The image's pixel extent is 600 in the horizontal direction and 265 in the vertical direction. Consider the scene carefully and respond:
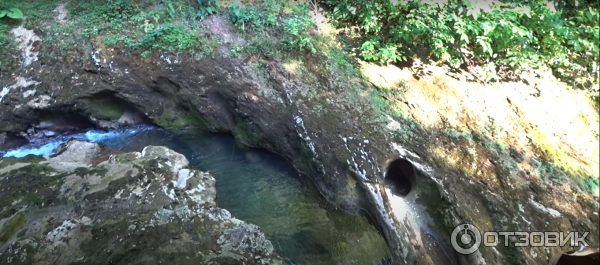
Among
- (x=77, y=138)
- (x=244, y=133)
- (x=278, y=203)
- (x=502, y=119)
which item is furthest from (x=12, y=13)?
(x=502, y=119)

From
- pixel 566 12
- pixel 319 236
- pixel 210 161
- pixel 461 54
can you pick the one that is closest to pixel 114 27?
pixel 210 161

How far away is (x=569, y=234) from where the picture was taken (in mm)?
3785

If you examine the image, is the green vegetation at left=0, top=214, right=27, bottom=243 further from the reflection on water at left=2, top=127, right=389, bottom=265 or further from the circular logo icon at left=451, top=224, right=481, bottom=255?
the circular logo icon at left=451, top=224, right=481, bottom=255

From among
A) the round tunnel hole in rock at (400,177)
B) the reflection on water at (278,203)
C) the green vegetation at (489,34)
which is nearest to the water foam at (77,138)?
the reflection on water at (278,203)

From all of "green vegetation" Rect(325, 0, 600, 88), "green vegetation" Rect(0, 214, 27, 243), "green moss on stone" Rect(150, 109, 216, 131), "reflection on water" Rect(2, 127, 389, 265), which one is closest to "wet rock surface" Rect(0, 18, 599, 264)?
"green moss on stone" Rect(150, 109, 216, 131)

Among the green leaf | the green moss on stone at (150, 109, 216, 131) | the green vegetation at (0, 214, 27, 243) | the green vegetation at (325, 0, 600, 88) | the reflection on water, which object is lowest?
the reflection on water

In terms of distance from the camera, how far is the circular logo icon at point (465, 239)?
4527mm

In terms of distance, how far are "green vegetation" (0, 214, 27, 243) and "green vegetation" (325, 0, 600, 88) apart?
5.89 m

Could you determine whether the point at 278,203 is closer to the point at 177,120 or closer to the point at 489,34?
the point at 177,120

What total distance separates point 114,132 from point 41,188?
281 cm

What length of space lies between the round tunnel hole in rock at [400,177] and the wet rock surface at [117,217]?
211 centimetres

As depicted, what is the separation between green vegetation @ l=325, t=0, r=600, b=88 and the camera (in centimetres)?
377

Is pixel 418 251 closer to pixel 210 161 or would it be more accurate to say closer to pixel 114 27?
pixel 210 161

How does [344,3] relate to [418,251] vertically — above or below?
above
